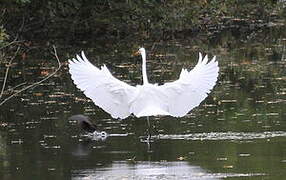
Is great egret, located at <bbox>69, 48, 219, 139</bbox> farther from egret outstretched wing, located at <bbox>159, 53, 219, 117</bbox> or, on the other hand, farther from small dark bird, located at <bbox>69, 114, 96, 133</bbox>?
small dark bird, located at <bbox>69, 114, 96, 133</bbox>

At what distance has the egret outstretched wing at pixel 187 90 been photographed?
1210cm

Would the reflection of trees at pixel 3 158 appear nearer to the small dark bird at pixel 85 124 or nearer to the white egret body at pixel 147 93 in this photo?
the small dark bird at pixel 85 124

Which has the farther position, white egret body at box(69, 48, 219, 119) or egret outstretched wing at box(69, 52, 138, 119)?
egret outstretched wing at box(69, 52, 138, 119)

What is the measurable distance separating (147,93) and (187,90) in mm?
595

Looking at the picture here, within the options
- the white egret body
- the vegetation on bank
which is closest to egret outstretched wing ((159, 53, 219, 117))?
the white egret body

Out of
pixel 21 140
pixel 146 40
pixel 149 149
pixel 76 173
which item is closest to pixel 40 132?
pixel 21 140

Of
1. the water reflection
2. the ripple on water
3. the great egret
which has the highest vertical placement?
the great egret

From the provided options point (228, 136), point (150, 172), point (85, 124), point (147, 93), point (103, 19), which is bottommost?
point (150, 172)

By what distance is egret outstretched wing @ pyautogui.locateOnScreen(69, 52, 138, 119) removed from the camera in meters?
12.2

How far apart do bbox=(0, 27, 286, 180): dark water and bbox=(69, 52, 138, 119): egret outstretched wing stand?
0.47 metres

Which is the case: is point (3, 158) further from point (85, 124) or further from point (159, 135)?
point (159, 135)

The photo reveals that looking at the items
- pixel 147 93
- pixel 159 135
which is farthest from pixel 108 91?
pixel 159 135

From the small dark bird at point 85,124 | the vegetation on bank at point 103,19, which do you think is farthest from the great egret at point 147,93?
the vegetation on bank at point 103,19

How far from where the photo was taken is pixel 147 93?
11984mm
